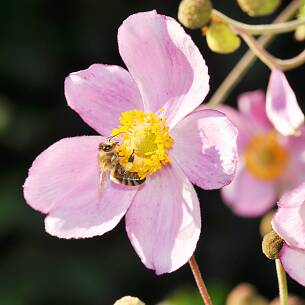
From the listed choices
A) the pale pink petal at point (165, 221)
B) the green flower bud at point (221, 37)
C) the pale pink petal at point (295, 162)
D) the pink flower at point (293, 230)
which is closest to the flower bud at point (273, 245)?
the pink flower at point (293, 230)

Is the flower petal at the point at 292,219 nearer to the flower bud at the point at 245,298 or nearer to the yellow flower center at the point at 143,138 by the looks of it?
the yellow flower center at the point at 143,138

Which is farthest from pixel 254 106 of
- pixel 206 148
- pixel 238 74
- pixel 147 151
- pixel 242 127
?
pixel 206 148

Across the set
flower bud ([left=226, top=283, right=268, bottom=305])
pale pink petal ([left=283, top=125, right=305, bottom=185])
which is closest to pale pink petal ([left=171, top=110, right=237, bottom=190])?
flower bud ([left=226, top=283, right=268, bottom=305])

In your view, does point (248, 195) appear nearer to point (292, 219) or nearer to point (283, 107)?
point (283, 107)

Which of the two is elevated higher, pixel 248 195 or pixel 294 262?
pixel 294 262

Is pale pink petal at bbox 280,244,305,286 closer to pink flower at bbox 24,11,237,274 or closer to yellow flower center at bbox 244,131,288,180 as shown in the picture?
pink flower at bbox 24,11,237,274

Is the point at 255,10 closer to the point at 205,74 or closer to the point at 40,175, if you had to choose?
the point at 205,74
